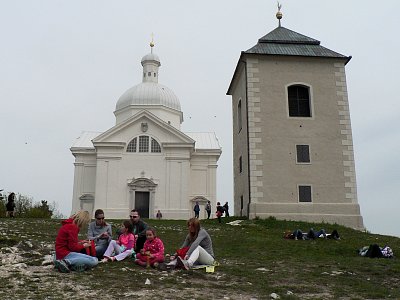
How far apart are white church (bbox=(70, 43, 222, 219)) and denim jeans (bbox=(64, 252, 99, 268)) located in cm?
2844

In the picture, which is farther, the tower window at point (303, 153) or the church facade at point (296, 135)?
the tower window at point (303, 153)

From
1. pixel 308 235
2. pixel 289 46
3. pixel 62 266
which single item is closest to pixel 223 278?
pixel 62 266

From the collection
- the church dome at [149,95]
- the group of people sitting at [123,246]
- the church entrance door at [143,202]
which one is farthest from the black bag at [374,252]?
the church dome at [149,95]

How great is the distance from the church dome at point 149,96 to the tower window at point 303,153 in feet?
84.4

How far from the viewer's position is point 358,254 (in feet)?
42.3

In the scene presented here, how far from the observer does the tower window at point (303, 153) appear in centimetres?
2397

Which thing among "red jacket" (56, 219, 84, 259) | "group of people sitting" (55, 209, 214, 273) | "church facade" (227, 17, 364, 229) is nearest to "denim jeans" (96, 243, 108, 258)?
"group of people sitting" (55, 209, 214, 273)

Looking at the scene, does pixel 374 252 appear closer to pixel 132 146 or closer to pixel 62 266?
pixel 62 266

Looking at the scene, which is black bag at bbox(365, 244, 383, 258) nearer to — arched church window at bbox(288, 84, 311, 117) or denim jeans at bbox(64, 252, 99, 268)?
denim jeans at bbox(64, 252, 99, 268)

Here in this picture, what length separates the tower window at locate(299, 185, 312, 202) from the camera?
23281 mm

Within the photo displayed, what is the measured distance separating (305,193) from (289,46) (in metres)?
8.99

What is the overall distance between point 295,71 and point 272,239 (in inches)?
493

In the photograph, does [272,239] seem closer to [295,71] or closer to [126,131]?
[295,71]

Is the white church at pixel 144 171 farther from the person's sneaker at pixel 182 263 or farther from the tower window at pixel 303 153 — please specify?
the person's sneaker at pixel 182 263
